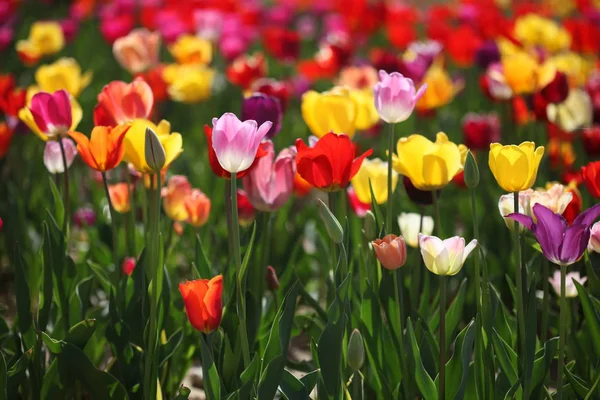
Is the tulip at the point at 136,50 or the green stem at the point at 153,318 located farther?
the tulip at the point at 136,50

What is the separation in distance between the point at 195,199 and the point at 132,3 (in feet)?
11.0

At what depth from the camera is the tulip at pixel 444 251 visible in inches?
53.9

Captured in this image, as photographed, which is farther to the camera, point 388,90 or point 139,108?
point 139,108

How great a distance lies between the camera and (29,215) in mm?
2662

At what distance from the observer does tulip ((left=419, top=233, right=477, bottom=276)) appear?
1370 mm

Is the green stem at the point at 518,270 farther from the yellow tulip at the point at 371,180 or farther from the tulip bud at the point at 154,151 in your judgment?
the tulip bud at the point at 154,151

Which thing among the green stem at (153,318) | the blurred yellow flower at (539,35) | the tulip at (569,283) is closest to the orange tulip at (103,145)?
the green stem at (153,318)

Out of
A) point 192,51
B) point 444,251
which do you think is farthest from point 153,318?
point 192,51

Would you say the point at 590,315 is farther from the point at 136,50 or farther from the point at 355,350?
the point at 136,50

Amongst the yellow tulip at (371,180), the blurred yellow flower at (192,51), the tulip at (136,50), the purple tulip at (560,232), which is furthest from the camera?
the blurred yellow flower at (192,51)

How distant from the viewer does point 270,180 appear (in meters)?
1.71

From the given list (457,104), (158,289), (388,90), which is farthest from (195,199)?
(457,104)

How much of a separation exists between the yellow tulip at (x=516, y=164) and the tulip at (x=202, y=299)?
0.55m

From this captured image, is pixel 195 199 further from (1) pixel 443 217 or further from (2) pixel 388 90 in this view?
(1) pixel 443 217
